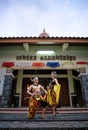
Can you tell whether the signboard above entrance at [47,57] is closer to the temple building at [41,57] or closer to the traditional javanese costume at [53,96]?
the temple building at [41,57]

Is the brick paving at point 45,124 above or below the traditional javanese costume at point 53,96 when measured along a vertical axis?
below

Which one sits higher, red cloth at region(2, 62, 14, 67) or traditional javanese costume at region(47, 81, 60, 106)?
red cloth at region(2, 62, 14, 67)

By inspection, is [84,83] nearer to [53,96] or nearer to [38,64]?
[38,64]

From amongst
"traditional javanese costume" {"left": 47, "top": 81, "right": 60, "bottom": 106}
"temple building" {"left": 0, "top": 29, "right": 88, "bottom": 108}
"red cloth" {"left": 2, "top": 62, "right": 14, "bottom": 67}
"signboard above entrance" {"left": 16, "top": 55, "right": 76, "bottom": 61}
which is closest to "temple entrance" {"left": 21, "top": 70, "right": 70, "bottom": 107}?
"temple building" {"left": 0, "top": 29, "right": 88, "bottom": 108}

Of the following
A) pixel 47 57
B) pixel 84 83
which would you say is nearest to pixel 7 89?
pixel 47 57

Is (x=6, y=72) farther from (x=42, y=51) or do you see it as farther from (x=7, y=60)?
(x=42, y=51)

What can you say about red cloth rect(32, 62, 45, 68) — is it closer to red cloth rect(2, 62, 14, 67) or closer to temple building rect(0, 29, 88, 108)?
temple building rect(0, 29, 88, 108)

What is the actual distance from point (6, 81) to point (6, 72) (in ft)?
1.77

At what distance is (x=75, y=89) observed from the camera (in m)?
11.1

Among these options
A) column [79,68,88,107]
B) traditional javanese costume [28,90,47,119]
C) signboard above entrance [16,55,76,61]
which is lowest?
traditional javanese costume [28,90,47,119]

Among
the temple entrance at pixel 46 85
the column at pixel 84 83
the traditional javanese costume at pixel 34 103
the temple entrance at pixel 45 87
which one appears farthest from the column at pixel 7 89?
the column at pixel 84 83

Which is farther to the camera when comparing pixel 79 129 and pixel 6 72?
pixel 6 72

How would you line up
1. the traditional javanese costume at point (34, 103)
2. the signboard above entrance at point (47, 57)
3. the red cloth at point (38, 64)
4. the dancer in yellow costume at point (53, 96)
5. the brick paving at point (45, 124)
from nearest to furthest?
1. the brick paving at point (45, 124)
2. the traditional javanese costume at point (34, 103)
3. the dancer in yellow costume at point (53, 96)
4. the red cloth at point (38, 64)
5. the signboard above entrance at point (47, 57)

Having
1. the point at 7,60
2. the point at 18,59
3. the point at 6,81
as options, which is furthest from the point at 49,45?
the point at 6,81
